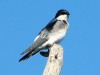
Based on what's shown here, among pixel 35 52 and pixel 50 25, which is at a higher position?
pixel 50 25

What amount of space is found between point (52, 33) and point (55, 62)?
4.45 m

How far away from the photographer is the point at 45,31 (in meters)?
12.7

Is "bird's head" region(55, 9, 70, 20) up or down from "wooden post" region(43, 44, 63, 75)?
up

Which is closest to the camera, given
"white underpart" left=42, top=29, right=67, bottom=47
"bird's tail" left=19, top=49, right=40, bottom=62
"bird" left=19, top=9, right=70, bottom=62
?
"bird's tail" left=19, top=49, right=40, bottom=62

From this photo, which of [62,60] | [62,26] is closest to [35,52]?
[62,26]

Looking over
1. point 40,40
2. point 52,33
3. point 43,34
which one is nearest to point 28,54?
point 40,40

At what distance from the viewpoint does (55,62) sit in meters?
8.38

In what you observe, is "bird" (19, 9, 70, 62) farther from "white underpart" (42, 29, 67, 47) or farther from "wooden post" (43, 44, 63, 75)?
"wooden post" (43, 44, 63, 75)

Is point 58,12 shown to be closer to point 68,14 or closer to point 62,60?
point 68,14

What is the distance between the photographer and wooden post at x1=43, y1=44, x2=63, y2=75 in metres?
8.06

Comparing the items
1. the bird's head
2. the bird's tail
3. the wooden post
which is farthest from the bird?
the wooden post

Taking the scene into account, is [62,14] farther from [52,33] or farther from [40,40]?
[40,40]

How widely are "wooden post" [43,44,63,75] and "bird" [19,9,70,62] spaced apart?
114 inches

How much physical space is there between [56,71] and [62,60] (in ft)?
1.65
